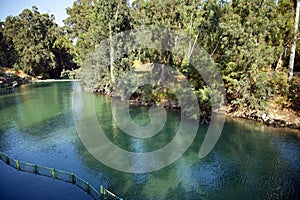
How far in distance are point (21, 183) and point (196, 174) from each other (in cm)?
1329

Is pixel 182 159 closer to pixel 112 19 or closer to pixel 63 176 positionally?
pixel 63 176

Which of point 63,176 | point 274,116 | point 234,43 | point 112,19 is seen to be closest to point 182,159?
point 63,176

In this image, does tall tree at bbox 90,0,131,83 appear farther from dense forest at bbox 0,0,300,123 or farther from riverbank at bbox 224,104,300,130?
riverbank at bbox 224,104,300,130

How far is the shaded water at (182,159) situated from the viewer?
58.9 ft

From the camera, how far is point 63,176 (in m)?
Result: 19.3

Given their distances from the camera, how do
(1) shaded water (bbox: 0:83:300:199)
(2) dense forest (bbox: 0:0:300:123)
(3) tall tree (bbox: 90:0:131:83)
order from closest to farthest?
(1) shaded water (bbox: 0:83:300:199) < (2) dense forest (bbox: 0:0:300:123) < (3) tall tree (bbox: 90:0:131:83)

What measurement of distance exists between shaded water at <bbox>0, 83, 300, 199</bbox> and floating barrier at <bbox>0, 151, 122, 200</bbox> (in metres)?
1.11

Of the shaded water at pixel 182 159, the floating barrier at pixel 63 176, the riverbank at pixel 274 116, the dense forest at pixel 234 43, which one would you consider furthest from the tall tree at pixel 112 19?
the floating barrier at pixel 63 176

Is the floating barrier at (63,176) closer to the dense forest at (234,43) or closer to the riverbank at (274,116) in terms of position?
the dense forest at (234,43)

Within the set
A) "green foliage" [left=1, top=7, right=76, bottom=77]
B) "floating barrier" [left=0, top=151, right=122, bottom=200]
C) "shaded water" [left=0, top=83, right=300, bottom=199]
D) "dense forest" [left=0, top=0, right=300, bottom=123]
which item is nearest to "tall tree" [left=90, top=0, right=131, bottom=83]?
"dense forest" [left=0, top=0, right=300, bottom=123]

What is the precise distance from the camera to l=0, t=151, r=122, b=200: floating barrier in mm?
16219

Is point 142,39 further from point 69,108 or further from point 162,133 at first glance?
point 162,133

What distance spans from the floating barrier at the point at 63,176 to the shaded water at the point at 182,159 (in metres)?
1.11

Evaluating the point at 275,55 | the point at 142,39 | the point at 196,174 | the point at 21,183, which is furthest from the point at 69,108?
the point at 275,55
